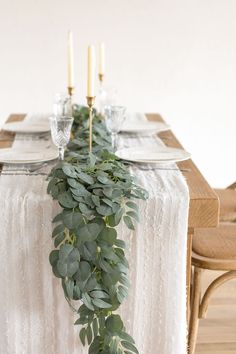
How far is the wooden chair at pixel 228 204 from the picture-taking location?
8.14 ft

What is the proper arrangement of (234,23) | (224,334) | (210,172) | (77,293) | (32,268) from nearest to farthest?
(77,293)
(32,268)
(224,334)
(234,23)
(210,172)

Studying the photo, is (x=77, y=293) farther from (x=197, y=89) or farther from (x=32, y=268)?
(x=197, y=89)

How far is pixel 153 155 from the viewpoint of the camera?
2.02 m

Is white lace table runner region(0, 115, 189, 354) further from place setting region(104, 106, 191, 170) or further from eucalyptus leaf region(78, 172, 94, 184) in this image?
place setting region(104, 106, 191, 170)

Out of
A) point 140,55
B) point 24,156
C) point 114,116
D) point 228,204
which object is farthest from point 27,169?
point 140,55

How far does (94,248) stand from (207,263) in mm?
602

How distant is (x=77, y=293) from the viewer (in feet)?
5.00

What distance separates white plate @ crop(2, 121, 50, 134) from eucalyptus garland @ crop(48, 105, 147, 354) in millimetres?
857

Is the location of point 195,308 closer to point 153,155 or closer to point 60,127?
point 153,155

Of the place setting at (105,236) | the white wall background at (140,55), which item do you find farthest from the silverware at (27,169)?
the white wall background at (140,55)

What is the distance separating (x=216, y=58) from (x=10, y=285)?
7.70ft

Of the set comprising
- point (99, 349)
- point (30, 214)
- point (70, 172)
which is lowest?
point (99, 349)

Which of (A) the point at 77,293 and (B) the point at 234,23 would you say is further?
(B) the point at 234,23

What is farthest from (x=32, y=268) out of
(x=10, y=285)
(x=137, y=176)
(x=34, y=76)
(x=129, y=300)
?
(x=34, y=76)
